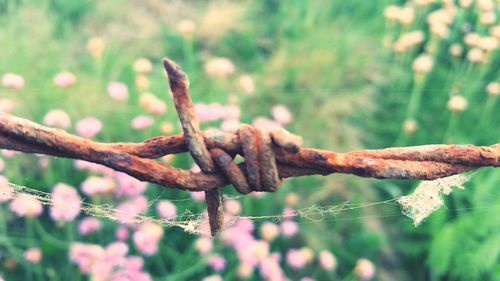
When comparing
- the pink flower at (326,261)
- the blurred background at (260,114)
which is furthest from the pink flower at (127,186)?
the pink flower at (326,261)

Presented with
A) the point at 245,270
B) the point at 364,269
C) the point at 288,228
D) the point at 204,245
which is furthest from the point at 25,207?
the point at 364,269

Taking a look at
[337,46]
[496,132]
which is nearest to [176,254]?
[496,132]

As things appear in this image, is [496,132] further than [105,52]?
No

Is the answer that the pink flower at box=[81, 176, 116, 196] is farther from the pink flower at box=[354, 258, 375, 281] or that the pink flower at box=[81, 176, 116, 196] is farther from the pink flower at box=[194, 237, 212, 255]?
the pink flower at box=[354, 258, 375, 281]

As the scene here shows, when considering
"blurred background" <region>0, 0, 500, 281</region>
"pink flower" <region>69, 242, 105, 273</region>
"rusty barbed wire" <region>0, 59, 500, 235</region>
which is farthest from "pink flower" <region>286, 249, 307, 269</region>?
"rusty barbed wire" <region>0, 59, 500, 235</region>

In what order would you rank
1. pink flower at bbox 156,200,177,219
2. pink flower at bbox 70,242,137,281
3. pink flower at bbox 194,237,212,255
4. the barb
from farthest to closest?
pink flower at bbox 194,237,212,255 → pink flower at bbox 70,242,137,281 → pink flower at bbox 156,200,177,219 → the barb

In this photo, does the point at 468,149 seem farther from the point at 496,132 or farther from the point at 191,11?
the point at 191,11

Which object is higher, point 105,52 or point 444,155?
point 105,52
